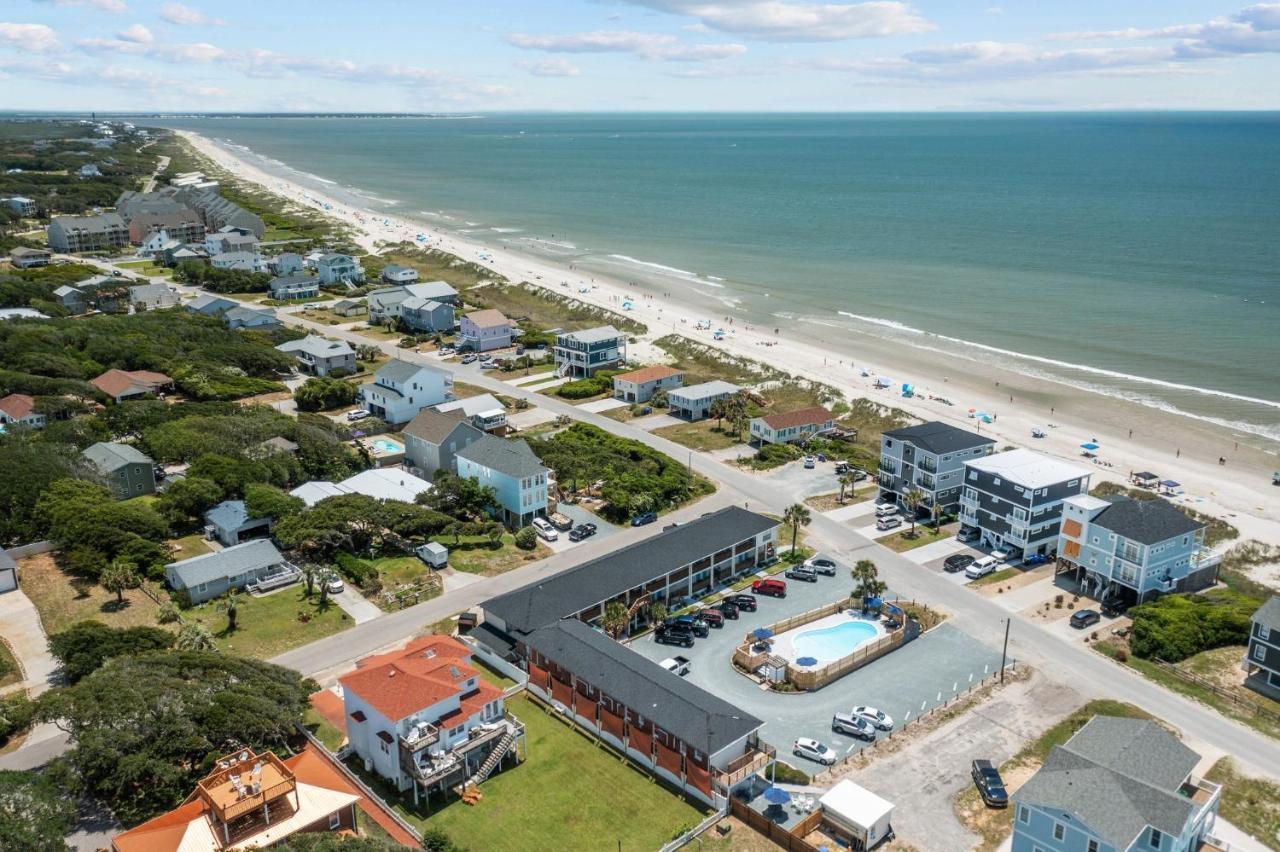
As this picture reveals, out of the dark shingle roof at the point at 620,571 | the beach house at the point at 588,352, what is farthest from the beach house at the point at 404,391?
the dark shingle roof at the point at 620,571

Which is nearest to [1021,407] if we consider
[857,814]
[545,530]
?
[545,530]

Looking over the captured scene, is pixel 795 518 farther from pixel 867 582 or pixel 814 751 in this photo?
pixel 814 751

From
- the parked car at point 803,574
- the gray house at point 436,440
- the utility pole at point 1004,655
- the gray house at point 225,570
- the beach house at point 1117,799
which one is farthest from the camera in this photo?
the gray house at point 436,440

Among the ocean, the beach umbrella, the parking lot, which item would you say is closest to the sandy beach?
the ocean

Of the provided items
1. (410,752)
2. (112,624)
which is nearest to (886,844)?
(410,752)

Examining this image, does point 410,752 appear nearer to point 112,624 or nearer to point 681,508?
point 112,624

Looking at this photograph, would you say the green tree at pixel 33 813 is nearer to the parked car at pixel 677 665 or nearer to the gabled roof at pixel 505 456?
the parked car at pixel 677 665

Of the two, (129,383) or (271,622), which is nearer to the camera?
(271,622)
